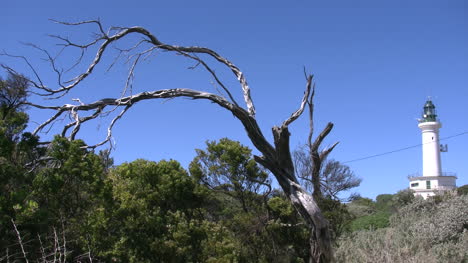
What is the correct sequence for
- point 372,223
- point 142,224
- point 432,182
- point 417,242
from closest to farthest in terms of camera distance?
point 142,224, point 417,242, point 372,223, point 432,182

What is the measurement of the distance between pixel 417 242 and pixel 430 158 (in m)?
46.1

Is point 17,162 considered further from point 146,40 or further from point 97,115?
point 146,40

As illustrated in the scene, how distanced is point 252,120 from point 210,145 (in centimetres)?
644

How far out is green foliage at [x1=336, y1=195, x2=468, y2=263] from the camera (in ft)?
23.6

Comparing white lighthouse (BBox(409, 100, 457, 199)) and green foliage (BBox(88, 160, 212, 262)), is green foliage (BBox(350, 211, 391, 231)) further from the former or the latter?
white lighthouse (BBox(409, 100, 457, 199))

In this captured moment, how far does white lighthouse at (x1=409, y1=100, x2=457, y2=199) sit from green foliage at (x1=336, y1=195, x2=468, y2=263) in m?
40.9

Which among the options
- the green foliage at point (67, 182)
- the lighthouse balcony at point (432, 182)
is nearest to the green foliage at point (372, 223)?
the green foliage at point (67, 182)

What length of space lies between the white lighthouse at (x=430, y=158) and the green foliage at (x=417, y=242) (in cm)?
4090

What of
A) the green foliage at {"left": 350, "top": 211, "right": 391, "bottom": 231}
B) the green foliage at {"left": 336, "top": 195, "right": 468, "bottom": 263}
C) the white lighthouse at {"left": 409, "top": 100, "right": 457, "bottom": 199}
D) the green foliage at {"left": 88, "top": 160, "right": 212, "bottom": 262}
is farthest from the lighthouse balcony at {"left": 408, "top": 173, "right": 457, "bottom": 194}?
the green foliage at {"left": 88, "top": 160, "right": 212, "bottom": 262}

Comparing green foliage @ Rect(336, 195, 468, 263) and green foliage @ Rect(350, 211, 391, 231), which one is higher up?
green foliage @ Rect(350, 211, 391, 231)

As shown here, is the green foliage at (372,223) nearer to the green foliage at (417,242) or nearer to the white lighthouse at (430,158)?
the green foliage at (417,242)

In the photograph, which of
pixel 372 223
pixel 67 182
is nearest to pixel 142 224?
pixel 67 182

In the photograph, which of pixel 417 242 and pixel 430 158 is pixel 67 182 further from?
pixel 430 158

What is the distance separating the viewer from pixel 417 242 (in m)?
8.72
